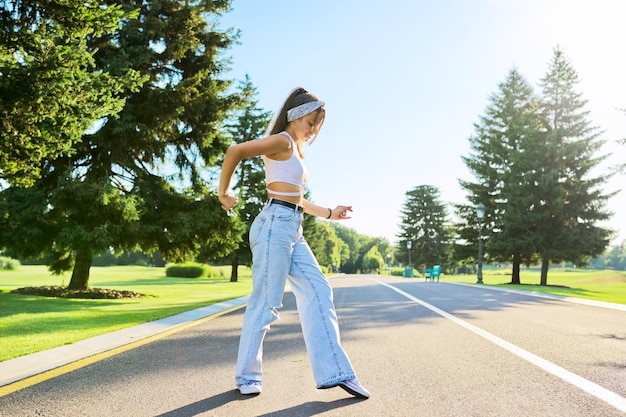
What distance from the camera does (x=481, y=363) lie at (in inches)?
174

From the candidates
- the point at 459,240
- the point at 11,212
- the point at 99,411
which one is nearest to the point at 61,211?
the point at 11,212

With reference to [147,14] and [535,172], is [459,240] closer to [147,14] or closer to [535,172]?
[535,172]

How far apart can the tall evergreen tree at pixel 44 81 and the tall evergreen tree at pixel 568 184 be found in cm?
2663

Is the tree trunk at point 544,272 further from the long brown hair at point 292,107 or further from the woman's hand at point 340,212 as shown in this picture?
the long brown hair at point 292,107

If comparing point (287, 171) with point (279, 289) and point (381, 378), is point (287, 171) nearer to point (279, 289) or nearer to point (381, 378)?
point (279, 289)

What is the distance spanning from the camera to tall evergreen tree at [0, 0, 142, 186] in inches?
264

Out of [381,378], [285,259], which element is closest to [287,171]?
[285,259]

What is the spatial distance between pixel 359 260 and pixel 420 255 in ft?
140

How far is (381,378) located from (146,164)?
522 inches

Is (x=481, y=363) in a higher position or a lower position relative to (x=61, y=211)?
lower

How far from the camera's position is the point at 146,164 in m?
15.5

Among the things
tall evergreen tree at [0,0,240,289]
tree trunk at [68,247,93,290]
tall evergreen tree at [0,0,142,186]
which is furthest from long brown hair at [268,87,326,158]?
tree trunk at [68,247,93,290]

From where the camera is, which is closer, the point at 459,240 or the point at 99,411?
the point at 99,411

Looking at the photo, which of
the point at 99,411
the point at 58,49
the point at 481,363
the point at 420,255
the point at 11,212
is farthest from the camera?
the point at 420,255
